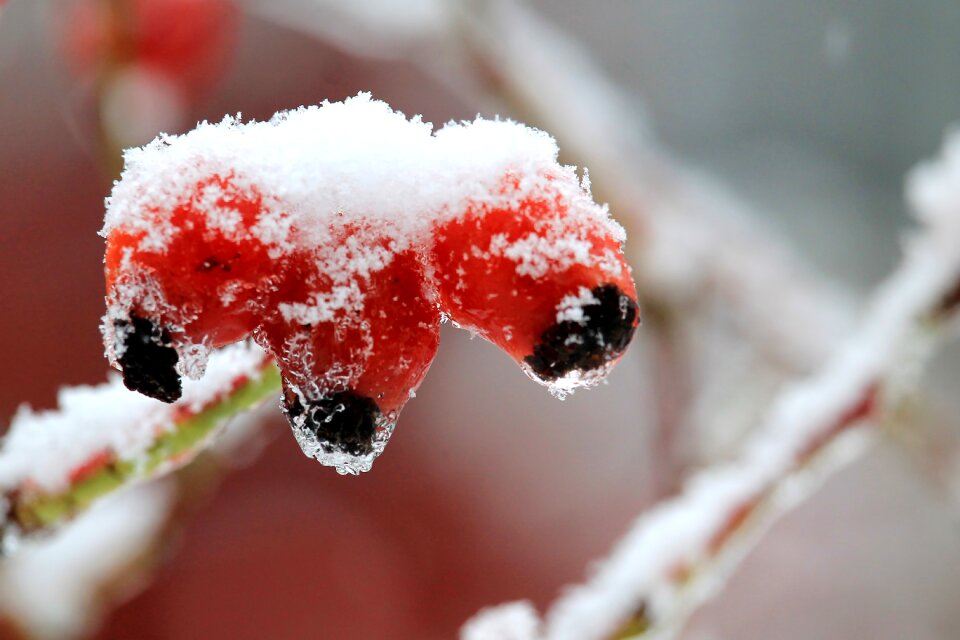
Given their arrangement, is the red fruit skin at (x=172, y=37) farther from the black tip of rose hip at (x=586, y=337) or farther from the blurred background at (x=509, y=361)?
the black tip of rose hip at (x=586, y=337)

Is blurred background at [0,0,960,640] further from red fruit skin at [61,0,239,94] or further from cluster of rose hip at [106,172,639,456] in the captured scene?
cluster of rose hip at [106,172,639,456]

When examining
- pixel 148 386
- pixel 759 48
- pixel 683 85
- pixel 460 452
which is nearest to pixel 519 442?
pixel 460 452

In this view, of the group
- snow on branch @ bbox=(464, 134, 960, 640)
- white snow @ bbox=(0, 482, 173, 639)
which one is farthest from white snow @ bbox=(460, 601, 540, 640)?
white snow @ bbox=(0, 482, 173, 639)

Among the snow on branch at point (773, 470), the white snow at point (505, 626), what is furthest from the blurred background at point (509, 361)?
the white snow at point (505, 626)

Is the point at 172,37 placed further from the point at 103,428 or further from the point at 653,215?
the point at 103,428

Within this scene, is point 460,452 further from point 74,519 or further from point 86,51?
point 74,519

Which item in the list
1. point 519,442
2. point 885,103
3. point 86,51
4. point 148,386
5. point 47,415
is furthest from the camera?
point 885,103

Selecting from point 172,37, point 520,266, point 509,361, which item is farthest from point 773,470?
point 509,361
